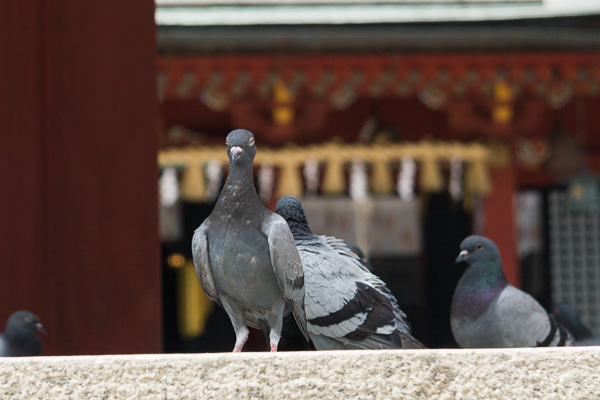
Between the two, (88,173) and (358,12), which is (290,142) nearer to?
(358,12)

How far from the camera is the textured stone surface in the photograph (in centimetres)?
240

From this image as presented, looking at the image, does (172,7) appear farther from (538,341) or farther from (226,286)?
(226,286)

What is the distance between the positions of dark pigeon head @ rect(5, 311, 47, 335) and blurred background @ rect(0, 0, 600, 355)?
0.33 metres

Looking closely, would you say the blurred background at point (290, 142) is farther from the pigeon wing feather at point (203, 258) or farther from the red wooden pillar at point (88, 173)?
the pigeon wing feather at point (203, 258)

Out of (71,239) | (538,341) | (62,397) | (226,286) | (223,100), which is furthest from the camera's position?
(223,100)

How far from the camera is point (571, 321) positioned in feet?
15.9

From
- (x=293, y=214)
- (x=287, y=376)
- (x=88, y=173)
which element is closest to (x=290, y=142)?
(x=88, y=173)

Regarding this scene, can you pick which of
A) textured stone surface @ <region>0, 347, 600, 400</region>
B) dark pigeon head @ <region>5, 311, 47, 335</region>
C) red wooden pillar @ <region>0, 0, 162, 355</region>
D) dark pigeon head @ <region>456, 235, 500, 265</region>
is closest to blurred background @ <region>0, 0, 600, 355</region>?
red wooden pillar @ <region>0, 0, 162, 355</region>

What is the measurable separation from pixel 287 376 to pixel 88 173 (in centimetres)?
244

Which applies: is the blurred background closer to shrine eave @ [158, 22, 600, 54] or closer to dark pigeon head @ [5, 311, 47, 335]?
shrine eave @ [158, 22, 600, 54]

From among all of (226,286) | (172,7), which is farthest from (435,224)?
(226,286)

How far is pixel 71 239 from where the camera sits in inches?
179

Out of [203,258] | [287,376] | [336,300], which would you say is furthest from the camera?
[336,300]

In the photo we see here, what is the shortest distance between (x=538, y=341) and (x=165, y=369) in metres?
2.25
